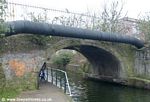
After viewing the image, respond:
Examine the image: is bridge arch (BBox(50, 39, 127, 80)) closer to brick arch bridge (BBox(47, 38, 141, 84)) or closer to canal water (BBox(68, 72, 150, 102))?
brick arch bridge (BBox(47, 38, 141, 84))

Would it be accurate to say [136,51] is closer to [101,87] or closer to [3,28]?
[101,87]

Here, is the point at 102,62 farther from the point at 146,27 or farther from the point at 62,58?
the point at 62,58

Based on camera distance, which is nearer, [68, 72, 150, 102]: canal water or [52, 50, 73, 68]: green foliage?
[68, 72, 150, 102]: canal water

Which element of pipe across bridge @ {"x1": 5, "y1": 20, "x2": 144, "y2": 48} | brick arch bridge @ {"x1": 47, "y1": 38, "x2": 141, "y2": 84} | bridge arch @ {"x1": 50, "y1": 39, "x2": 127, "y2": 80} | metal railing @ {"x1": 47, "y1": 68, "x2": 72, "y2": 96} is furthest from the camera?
brick arch bridge @ {"x1": 47, "y1": 38, "x2": 141, "y2": 84}

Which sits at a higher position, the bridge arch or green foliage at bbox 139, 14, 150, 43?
green foliage at bbox 139, 14, 150, 43

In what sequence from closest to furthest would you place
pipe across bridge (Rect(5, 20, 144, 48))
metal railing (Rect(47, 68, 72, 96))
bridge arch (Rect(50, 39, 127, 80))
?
metal railing (Rect(47, 68, 72, 96))
pipe across bridge (Rect(5, 20, 144, 48))
bridge arch (Rect(50, 39, 127, 80))

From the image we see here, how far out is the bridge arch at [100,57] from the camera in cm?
2111

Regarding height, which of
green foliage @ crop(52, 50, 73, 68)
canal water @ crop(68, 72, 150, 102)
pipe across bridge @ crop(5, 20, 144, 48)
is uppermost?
pipe across bridge @ crop(5, 20, 144, 48)

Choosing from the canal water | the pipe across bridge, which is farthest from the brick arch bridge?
the canal water

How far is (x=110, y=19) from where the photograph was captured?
111 ft

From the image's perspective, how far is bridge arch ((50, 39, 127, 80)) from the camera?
21.1 metres

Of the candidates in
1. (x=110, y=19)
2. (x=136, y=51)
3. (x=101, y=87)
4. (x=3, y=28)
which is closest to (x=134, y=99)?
(x=101, y=87)

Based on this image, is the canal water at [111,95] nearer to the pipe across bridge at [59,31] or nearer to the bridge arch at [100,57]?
the bridge arch at [100,57]

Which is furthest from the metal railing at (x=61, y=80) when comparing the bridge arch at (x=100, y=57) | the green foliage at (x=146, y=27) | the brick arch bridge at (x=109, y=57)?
the green foliage at (x=146, y=27)
